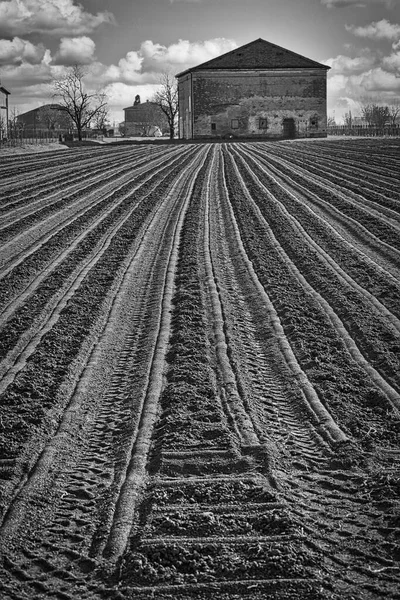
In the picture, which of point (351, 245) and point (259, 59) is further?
point (259, 59)

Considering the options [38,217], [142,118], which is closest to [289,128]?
[38,217]

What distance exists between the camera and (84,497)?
5715mm

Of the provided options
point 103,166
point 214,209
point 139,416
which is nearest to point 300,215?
point 214,209

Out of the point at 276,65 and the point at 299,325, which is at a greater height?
the point at 276,65

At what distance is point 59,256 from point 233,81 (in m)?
60.8

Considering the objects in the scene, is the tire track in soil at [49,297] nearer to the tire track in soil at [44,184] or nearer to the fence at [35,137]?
the tire track in soil at [44,184]

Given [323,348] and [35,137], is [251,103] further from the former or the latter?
[323,348]

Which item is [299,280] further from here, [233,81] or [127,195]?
[233,81]

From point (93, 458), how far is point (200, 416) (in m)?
1.18

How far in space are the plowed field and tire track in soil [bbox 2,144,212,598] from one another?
0.8 inches

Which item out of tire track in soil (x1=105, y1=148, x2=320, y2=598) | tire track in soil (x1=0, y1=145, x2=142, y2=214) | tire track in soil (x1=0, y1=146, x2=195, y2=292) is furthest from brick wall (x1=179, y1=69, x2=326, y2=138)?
tire track in soil (x1=105, y1=148, x2=320, y2=598)

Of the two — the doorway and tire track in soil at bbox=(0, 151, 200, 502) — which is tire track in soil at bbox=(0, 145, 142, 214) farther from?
the doorway

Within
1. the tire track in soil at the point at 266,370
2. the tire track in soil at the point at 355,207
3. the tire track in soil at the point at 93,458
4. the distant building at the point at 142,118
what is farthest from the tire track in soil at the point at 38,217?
the distant building at the point at 142,118

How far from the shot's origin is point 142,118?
14062cm
